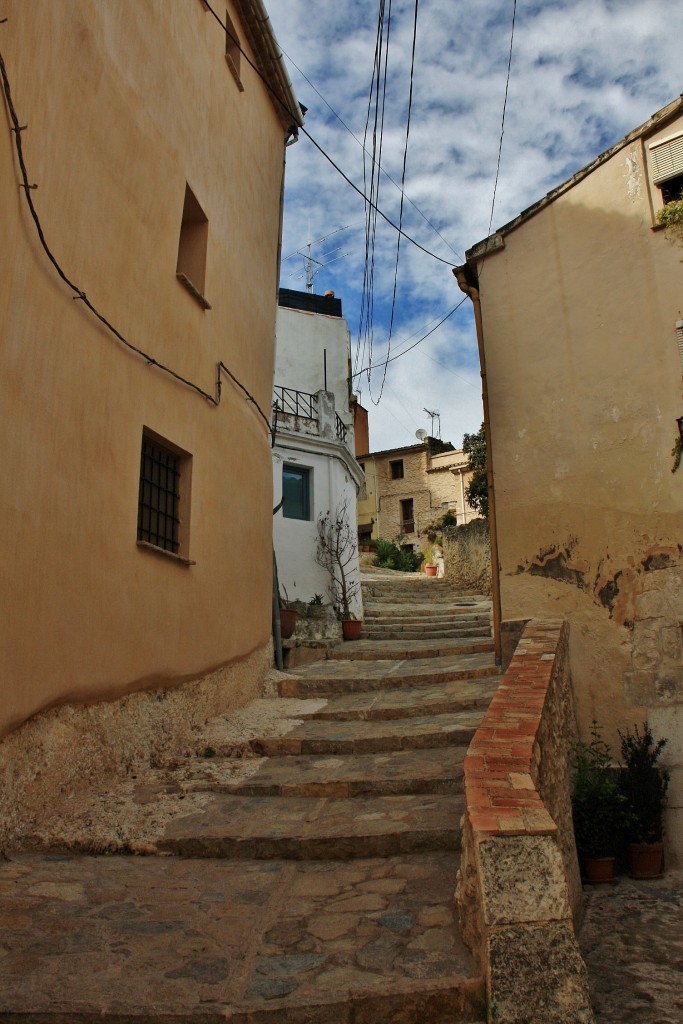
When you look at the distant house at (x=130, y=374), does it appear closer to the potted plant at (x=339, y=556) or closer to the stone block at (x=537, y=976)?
the stone block at (x=537, y=976)

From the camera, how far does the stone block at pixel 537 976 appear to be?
7.48ft

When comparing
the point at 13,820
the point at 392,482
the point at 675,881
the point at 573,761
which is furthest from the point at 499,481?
the point at 392,482

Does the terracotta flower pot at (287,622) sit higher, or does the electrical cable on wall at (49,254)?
the electrical cable on wall at (49,254)

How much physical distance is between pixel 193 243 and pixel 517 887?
609 cm

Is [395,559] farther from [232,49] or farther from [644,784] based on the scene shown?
[644,784]

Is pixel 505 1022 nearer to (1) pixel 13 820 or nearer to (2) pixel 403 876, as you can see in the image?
(2) pixel 403 876

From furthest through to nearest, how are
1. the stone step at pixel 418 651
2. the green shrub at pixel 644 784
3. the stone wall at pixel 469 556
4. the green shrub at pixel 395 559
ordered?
the green shrub at pixel 395 559 → the stone wall at pixel 469 556 → the stone step at pixel 418 651 → the green shrub at pixel 644 784

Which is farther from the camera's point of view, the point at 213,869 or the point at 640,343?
the point at 640,343

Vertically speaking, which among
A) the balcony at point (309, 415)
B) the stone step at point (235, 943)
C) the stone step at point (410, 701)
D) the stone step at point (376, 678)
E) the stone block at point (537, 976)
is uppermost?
the balcony at point (309, 415)

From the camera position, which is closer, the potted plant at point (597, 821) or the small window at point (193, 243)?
the potted plant at point (597, 821)

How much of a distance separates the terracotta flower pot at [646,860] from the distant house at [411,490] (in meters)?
25.1

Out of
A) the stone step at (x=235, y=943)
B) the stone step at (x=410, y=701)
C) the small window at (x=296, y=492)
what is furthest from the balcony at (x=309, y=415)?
the stone step at (x=235, y=943)

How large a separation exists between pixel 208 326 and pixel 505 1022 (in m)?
5.82

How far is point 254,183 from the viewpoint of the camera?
8414 mm
